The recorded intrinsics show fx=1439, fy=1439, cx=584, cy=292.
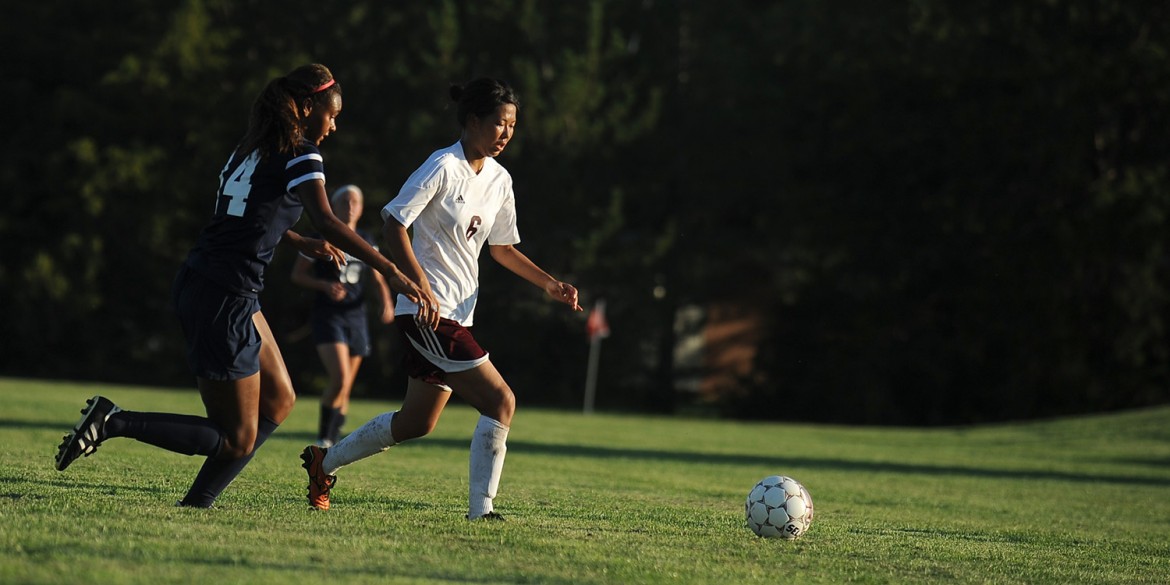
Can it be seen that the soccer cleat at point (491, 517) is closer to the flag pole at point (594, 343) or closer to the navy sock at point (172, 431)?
the navy sock at point (172, 431)

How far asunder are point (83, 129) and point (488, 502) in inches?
1202

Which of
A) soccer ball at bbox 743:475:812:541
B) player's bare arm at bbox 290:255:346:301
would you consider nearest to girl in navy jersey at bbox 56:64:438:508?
soccer ball at bbox 743:475:812:541

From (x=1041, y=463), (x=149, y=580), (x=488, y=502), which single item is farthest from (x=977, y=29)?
(x=149, y=580)

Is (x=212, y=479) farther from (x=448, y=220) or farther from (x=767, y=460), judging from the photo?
(x=767, y=460)

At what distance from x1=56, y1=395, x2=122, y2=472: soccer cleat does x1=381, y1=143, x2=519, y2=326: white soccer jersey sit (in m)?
1.34

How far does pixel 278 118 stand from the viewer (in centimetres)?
612

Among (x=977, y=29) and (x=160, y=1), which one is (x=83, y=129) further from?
(x=977, y=29)

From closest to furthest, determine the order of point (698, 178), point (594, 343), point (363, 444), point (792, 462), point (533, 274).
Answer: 1. point (363, 444)
2. point (533, 274)
3. point (792, 462)
4. point (594, 343)
5. point (698, 178)

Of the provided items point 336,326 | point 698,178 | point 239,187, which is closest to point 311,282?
point 336,326

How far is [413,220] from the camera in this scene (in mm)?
6430

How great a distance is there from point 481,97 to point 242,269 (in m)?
1.34

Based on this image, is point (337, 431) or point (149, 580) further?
point (337, 431)

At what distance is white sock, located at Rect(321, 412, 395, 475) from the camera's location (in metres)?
6.81

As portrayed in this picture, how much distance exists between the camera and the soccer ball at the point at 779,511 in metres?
6.93
